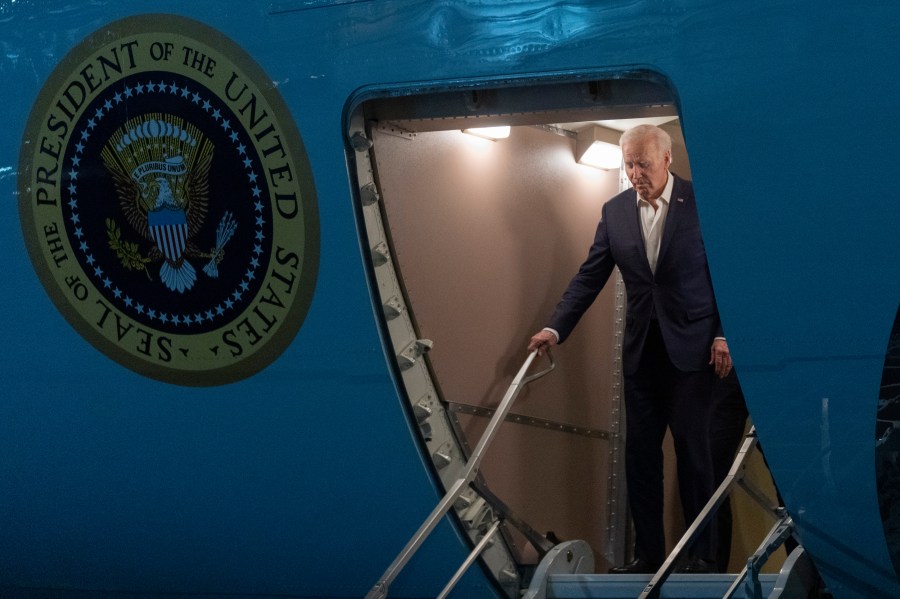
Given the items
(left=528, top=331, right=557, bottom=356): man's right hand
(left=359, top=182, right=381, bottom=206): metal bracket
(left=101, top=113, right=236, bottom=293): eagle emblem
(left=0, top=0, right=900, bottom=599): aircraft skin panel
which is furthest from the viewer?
(left=528, top=331, right=557, bottom=356): man's right hand

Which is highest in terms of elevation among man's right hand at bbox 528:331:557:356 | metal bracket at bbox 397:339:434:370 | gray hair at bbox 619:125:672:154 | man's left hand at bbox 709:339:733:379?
gray hair at bbox 619:125:672:154

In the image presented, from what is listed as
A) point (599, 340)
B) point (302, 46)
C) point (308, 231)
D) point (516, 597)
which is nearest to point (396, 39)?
point (302, 46)

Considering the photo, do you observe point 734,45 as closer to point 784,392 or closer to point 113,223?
point 784,392

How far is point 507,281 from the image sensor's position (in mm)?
4453

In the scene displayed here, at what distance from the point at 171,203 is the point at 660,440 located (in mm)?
1788

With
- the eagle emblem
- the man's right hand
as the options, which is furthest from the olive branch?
the man's right hand

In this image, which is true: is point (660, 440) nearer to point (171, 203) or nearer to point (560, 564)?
point (560, 564)

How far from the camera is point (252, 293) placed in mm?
3635

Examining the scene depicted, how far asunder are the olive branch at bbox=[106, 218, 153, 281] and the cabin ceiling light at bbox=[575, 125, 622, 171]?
196cm

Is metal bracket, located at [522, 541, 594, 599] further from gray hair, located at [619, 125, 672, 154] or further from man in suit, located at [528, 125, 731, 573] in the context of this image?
gray hair, located at [619, 125, 672, 154]

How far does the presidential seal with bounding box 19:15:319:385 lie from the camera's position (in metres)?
3.57

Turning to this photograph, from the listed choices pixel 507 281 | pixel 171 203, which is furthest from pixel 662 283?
pixel 171 203

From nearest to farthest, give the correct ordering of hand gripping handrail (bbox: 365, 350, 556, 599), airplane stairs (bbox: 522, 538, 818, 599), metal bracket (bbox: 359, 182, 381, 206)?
airplane stairs (bbox: 522, 538, 818, 599), hand gripping handrail (bbox: 365, 350, 556, 599), metal bracket (bbox: 359, 182, 381, 206)

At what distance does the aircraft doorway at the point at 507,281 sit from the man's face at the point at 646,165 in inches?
12.3
